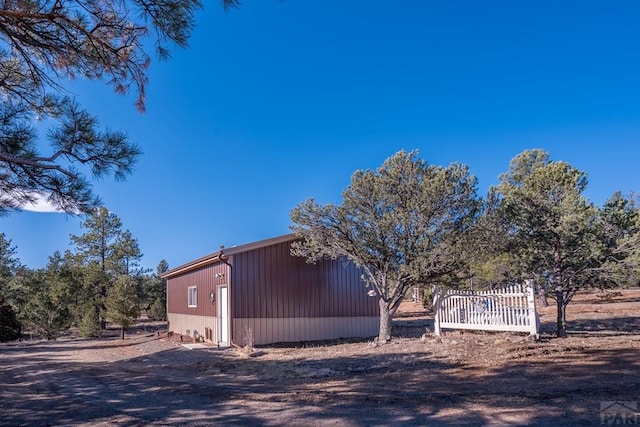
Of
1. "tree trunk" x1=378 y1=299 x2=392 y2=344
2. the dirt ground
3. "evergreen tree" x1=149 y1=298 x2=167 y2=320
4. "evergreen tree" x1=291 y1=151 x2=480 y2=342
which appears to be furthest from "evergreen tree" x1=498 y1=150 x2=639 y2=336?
"evergreen tree" x1=149 y1=298 x2=167 y2=320

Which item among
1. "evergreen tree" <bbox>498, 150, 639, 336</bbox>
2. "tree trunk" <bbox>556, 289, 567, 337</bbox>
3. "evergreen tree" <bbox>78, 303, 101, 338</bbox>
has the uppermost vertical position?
"evergreen tree" <bbox>498, 150, 639, 336</bbox>

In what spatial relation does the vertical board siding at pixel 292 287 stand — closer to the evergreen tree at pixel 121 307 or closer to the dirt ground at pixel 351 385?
the dirt ground at pixel 351 385

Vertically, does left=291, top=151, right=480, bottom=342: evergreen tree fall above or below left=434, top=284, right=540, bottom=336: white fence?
above

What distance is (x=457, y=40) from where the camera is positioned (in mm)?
13172

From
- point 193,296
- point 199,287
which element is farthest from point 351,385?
point 193,296

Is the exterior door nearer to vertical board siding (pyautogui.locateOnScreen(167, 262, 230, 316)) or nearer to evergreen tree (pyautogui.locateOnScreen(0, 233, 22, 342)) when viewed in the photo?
vertical board siding (pyautogui.locateOnScreen(167, 262, 230, 316))

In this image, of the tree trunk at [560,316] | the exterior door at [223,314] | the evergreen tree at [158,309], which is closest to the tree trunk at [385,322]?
the tree trunk at [560,316]

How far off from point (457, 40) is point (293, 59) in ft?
16.3

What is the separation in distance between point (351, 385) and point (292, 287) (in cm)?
731

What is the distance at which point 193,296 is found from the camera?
17375 millimetres

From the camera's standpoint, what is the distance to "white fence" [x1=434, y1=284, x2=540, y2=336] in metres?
10.8

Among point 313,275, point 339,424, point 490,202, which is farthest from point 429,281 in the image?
point 339,424

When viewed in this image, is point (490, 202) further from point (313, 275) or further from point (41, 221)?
point (41, 221)

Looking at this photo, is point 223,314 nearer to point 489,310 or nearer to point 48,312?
point 489,310
